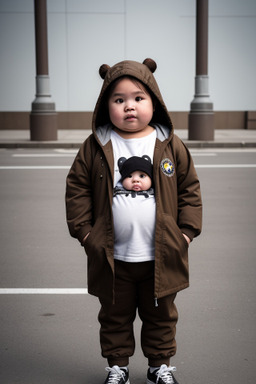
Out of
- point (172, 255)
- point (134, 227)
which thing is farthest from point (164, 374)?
point (134, 227)

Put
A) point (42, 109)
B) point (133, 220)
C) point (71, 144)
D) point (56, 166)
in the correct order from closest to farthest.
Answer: point (133, 220)
point (56, 166)
point (71, 144)
point (42, 109)

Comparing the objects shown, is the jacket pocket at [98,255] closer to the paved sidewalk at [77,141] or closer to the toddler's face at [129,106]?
the toddler's face at [129,106]

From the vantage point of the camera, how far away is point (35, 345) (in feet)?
12.2

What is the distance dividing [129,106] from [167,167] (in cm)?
33

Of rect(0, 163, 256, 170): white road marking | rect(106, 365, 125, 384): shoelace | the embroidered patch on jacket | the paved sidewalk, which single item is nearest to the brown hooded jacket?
the embroidered patch on jacket

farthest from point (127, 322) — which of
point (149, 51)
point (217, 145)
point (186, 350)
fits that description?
point (149, 51)

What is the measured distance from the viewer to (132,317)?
307cm

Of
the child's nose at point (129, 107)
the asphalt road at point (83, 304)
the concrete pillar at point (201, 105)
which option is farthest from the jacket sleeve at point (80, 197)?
the concrete pillar at point (201, 105)

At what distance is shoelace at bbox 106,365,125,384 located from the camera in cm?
308

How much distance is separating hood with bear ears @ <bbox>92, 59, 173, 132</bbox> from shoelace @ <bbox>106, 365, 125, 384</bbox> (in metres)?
1.16

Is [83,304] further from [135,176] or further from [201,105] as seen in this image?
[201,105]

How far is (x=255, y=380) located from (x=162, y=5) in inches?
724

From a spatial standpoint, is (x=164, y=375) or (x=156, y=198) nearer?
(x=156, y=198)

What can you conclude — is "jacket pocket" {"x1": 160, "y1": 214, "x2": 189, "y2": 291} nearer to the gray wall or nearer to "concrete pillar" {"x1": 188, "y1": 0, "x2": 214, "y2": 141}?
"concrete pillar" {"x1": 188, "y1": 0, "x2": 214, "y2": 141}
